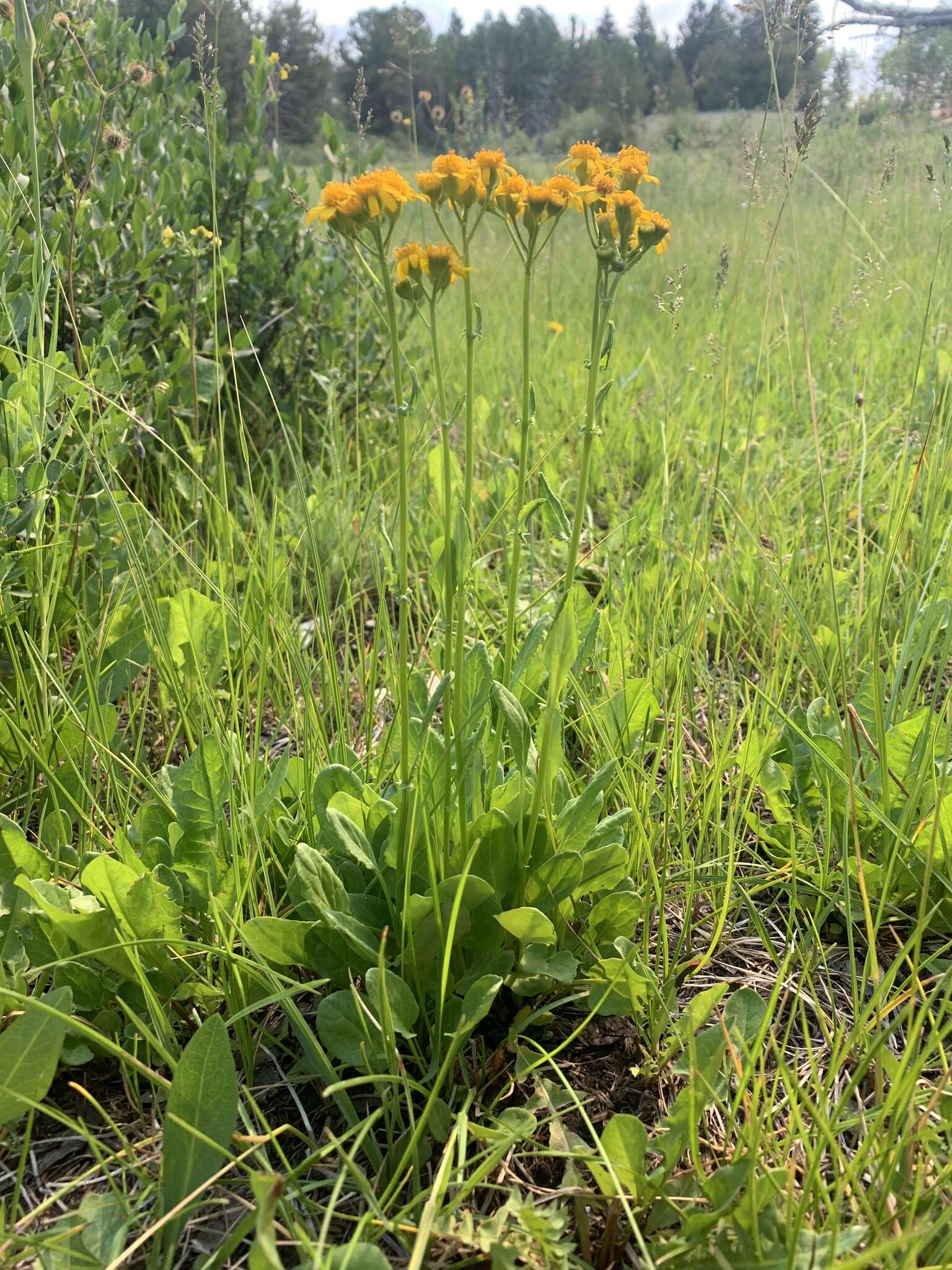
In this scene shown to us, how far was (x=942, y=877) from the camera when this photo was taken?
3.16 feet

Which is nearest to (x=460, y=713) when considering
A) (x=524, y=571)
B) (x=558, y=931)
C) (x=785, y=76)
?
(x=558, y=931)

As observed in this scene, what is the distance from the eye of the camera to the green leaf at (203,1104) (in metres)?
0.73

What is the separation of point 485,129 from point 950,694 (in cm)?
547

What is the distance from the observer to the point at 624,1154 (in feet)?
2.42

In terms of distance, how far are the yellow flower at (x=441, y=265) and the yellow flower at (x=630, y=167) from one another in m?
0.23

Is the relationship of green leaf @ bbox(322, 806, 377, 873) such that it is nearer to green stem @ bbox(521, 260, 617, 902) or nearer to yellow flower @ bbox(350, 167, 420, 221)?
green stem @ bbox(521, 260, 617, 902)

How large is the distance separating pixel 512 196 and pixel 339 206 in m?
0.17

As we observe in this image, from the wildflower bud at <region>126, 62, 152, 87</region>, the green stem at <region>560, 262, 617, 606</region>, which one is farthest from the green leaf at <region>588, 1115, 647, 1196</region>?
the wildflower bud at <region>126, 62, 152, 87</region>

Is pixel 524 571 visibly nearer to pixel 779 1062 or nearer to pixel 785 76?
pixel 779 1062

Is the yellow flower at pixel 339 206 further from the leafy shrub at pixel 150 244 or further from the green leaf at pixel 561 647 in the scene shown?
the leafy shrub at pixel 150 244

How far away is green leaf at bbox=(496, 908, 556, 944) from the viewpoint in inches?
33.3

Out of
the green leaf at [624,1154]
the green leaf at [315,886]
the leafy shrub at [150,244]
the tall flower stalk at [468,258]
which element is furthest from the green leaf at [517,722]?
the leafy shrub at [150,244]

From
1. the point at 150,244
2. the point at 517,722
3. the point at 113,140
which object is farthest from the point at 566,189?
the point at 150,244

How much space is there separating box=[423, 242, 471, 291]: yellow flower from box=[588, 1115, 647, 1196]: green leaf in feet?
2.51
